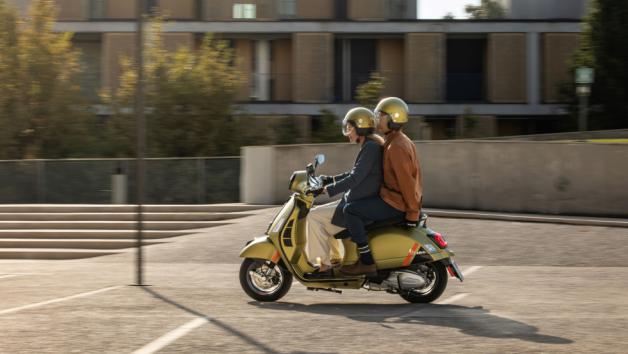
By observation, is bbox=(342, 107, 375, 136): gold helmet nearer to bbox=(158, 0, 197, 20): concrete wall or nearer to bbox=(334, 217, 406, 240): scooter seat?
bbox=(334, 217, 406, 240): scooter seat

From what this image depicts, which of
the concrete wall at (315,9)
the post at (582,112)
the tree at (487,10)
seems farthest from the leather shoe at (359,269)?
the tree at (487,10)

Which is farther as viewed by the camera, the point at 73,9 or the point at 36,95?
the point at 73,9

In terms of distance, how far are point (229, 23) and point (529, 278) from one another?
24.4 metres

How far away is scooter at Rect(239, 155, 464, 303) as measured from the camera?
8.94 meters

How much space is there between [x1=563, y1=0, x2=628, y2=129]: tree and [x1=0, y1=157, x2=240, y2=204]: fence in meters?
15.2

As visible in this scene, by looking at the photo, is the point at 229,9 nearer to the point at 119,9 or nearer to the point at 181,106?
the point at 119,9

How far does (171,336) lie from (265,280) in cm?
224

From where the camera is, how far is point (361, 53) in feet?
117

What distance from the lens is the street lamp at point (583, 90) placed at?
27703mm

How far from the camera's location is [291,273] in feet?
30.5

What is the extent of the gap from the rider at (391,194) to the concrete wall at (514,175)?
9290 mm

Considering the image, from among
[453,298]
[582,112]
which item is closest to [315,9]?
[582,112]

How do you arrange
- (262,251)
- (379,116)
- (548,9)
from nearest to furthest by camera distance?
1. (379,116)
2. (262,251)
3. (548,9)

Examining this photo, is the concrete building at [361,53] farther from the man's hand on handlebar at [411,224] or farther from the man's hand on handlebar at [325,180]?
the man's hand on handlebar at [411,224]
